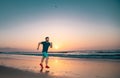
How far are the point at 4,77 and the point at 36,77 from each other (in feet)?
4.49

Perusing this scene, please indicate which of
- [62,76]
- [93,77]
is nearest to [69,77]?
[62,76]

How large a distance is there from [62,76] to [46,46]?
459cm

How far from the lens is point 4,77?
907 centimetres

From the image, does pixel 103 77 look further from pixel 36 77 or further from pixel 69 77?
pixel 36 77

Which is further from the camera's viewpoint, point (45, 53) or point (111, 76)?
point (45, 53)

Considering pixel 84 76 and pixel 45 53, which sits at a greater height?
pixel 45 53

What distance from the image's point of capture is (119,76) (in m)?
9.62

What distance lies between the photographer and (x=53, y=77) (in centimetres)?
923

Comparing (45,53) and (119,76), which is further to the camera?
(45,53)

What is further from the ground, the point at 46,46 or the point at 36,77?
the point at 46,46

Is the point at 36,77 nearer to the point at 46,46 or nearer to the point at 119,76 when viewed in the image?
the point at 119,76

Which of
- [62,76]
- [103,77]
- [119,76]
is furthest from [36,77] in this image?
[119,76]

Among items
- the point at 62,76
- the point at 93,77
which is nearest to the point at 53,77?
the point at 62,76

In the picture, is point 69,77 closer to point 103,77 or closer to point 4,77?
point 103,77
